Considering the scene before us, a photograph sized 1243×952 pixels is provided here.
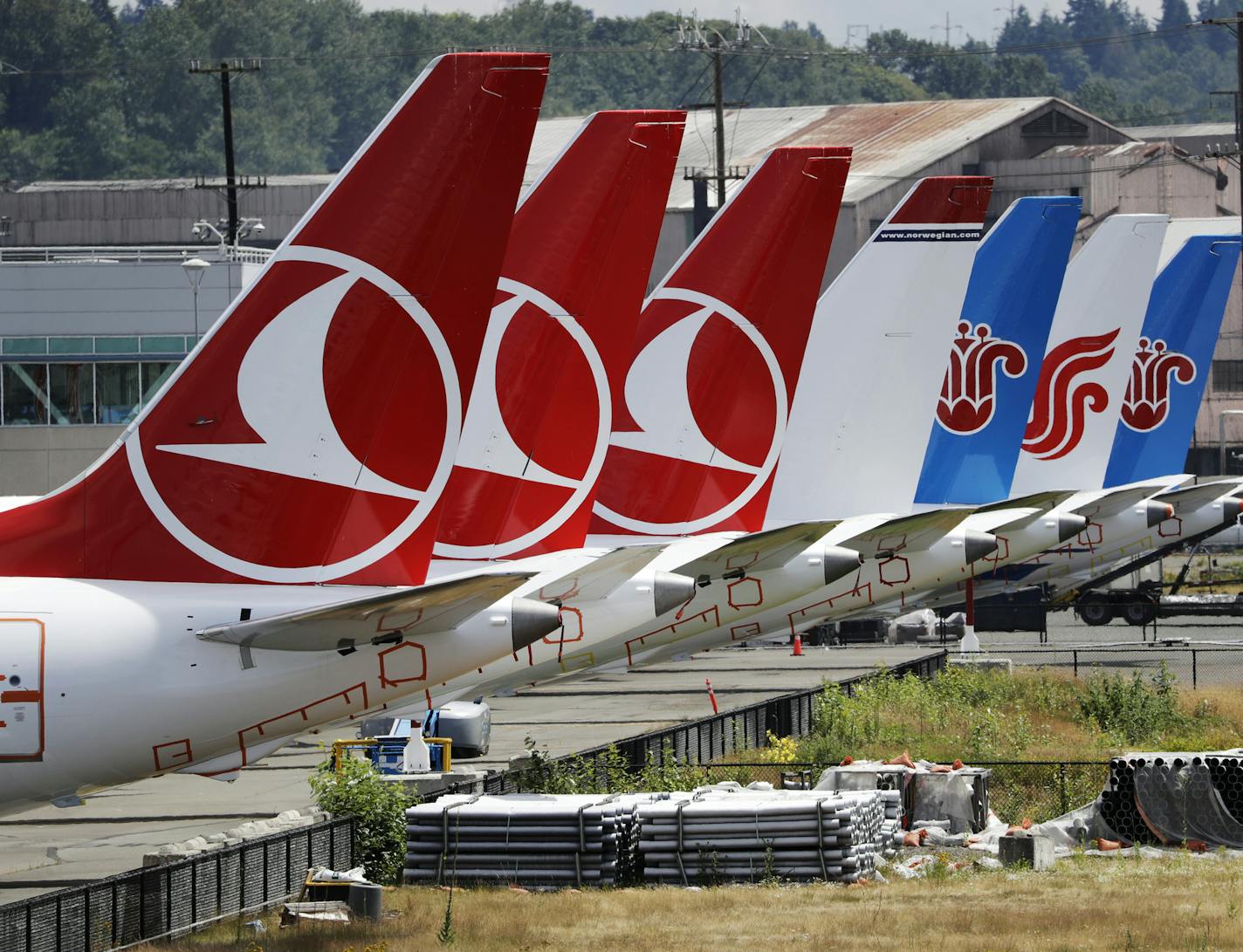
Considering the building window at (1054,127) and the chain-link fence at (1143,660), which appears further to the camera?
the building window at (1054,127)

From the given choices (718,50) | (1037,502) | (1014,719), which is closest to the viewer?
(1014,719)

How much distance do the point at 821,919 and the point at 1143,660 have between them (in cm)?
3823

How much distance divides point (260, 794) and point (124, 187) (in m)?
112

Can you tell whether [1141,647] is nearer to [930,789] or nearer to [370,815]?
[930,789]

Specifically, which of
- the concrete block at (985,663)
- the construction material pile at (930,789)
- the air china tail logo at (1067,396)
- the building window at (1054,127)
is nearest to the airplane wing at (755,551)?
the construction material pile at (930,789)

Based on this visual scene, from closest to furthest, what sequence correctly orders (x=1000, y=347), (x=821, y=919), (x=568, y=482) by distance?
(x=821, y=919) < (x=568, y=482) < (x=1000, y=347)

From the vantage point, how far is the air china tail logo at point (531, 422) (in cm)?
2559

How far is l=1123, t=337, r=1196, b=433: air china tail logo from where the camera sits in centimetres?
6219

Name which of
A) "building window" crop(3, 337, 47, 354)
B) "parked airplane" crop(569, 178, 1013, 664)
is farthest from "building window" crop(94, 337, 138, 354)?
"parked airplane" crop(569, 178, 1013, 664)

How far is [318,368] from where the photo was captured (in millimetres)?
19516

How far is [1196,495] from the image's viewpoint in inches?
2480

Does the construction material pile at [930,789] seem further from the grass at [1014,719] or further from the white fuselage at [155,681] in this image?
the white fuselage at [155,681]

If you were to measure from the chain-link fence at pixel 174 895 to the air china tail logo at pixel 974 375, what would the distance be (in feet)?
76.5

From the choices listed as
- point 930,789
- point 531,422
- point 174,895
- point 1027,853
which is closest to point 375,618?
point 174,895
